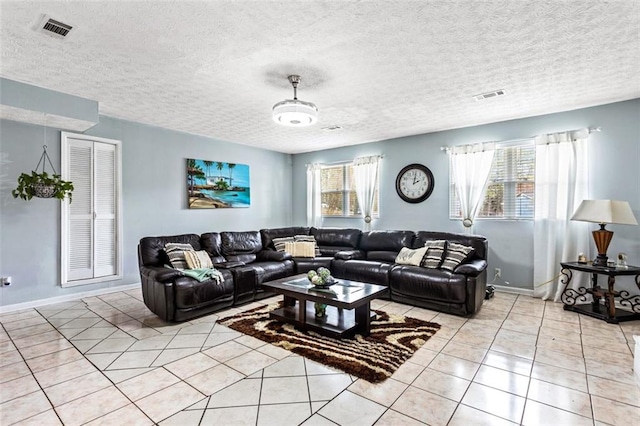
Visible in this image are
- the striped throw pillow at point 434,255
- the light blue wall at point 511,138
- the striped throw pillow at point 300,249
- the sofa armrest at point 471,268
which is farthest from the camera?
the striped throw pillow at point 300,249

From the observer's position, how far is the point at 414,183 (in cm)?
579

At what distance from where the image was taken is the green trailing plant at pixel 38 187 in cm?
379

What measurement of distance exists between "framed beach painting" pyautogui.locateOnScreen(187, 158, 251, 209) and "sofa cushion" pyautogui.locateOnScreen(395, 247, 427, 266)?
11.3ft

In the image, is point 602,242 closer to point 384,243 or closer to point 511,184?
point 511,184

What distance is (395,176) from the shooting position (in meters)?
6.03

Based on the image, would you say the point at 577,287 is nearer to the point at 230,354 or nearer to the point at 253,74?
the point at 230,354

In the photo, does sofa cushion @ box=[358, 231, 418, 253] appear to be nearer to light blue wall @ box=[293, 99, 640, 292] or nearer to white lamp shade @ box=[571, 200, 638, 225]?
light blue wall @ box=[293, 99, 640, 292]

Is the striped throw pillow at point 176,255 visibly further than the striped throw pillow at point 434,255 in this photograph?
No

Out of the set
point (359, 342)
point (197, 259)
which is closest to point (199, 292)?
point (197, 259)

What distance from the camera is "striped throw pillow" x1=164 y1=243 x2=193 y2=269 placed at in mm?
4066

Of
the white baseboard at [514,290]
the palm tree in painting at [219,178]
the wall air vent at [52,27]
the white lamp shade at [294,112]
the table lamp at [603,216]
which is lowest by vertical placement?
the white baseboard at [514,290]

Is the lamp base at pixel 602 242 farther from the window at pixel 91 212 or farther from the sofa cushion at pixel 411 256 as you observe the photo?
the window at pixel 91 212

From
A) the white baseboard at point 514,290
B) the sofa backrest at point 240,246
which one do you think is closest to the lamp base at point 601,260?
the white baseboard at point 514,290

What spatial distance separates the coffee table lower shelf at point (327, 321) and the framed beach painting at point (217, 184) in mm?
3080
